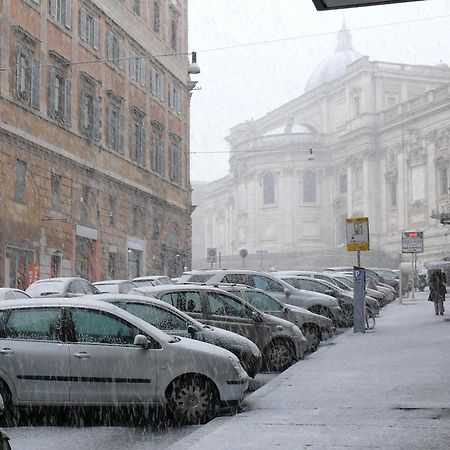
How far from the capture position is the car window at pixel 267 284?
68.5 ft

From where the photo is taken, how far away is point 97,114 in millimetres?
36375

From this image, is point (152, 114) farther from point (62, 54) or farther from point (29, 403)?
point (29, 403)

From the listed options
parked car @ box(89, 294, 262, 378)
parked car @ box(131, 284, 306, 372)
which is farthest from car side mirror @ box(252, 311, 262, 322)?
parked car @ box(89, 294, 262, 378)

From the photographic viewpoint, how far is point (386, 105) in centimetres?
9269

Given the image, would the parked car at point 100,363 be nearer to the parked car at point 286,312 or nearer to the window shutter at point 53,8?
Result: the parked car at point 286,312

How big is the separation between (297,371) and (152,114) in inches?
1202

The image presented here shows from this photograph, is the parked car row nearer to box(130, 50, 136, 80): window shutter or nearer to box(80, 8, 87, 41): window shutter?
box(80, 8, 87, 41): window shutter

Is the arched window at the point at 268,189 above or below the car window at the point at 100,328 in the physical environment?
above

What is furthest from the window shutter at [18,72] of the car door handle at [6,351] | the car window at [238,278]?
the car door handle at [6,351]

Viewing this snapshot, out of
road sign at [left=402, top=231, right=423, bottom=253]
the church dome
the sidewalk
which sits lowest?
the sidewalk

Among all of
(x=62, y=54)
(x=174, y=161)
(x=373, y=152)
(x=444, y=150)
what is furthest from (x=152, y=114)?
(x=373, y=152)

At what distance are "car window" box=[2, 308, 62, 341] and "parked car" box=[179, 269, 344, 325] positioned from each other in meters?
10.4

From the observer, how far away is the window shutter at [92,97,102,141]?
118 feet

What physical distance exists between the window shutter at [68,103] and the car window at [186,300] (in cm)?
1976
